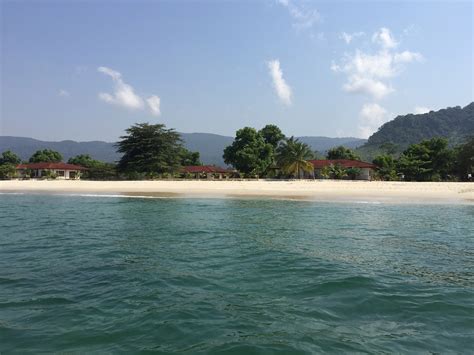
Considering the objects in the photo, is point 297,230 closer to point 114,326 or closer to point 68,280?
point 68,280

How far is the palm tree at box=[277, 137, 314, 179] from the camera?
209 feet

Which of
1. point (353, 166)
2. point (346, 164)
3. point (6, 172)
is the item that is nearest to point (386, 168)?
point (353, 166)

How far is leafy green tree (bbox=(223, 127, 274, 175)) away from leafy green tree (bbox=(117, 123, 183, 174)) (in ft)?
35.8

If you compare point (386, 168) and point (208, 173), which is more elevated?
point (386, 168)

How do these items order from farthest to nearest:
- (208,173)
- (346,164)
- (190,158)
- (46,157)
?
(46,157) < (190,158) < (208,173) < (346,164)

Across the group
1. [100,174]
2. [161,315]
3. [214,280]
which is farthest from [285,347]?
[100,174]

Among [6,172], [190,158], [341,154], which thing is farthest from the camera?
[190,158]

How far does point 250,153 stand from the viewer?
67.9 m

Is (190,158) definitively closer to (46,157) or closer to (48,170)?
(48,170)

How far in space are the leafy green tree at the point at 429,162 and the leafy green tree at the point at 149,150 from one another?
35.8m

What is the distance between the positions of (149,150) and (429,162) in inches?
1677

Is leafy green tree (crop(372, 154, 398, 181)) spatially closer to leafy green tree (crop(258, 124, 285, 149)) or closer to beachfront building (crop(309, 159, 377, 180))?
beachfront building (crop(309, 159, 377, 180))

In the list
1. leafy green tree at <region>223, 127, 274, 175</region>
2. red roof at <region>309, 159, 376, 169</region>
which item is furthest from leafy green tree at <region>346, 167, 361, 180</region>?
leafy green tree at <region>223, 127, 274, 175</region>

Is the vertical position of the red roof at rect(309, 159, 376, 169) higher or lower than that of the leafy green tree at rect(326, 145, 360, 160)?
lower
